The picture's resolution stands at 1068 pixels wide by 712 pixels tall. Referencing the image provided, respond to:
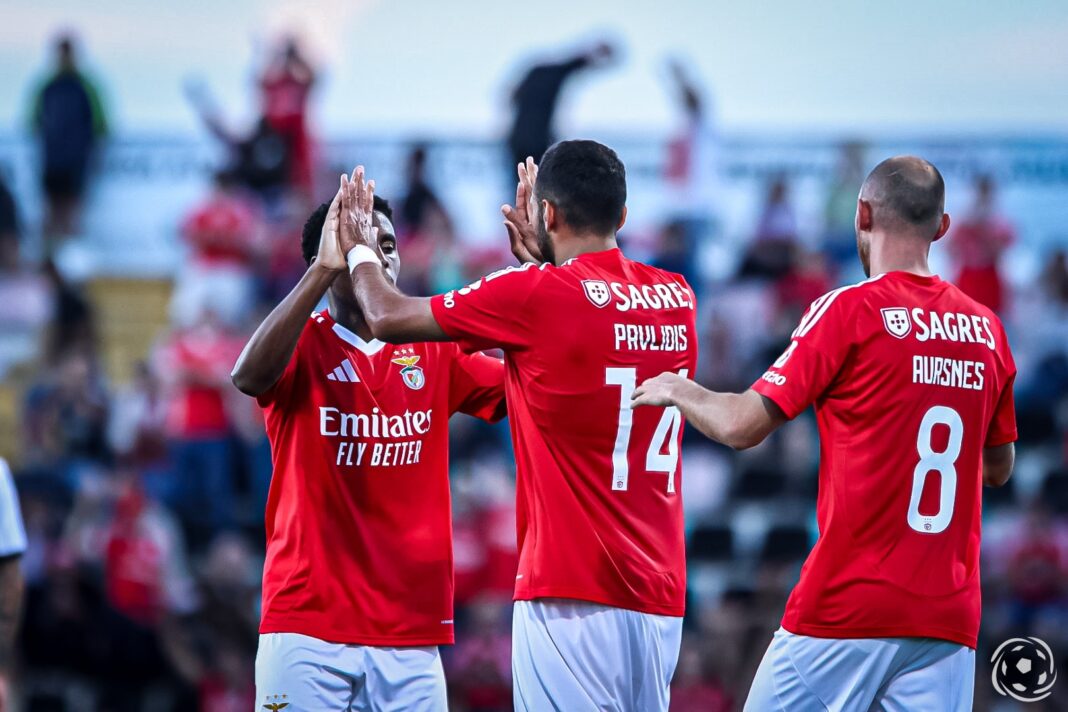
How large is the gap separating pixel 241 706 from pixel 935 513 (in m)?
6.88

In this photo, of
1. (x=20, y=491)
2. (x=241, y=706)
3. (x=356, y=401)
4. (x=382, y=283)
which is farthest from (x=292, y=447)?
(x=20, y=491)

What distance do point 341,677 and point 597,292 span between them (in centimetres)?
158

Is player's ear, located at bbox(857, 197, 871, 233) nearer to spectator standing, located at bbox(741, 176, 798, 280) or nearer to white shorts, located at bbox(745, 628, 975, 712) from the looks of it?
white shorts, located at bbox(745, 628, 975, 712)

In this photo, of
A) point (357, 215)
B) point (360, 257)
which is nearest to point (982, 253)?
point (357, 215)

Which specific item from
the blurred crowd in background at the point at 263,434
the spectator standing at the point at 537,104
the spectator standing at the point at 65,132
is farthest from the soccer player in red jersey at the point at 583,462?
the spectator standing at the point at 65,132

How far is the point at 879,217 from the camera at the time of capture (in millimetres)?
4645

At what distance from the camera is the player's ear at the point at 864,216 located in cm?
467

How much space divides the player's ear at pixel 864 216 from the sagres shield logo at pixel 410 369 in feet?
5.30

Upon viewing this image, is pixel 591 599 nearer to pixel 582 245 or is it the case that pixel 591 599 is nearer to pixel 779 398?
pixel 779 398

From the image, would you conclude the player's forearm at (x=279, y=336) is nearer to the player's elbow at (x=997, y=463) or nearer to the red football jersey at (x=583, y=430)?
the red football jersey at (x=583, y=430)

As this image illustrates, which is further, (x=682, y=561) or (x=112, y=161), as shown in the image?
(x=112, y=161)

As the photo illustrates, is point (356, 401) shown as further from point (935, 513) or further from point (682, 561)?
point (935, 513)

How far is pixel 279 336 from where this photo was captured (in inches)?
191

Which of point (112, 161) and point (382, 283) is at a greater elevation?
point (112, 161)
